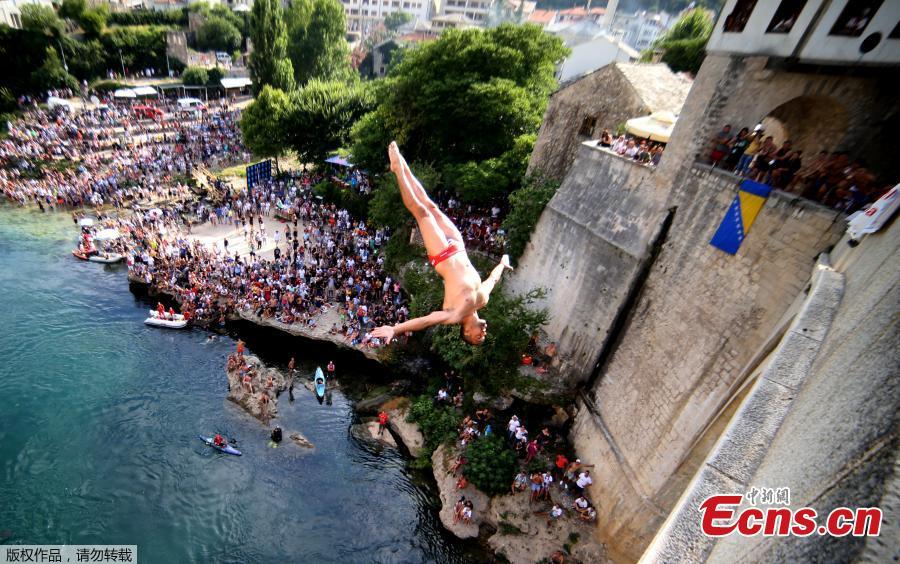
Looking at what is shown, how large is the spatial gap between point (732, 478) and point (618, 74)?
16909 mm

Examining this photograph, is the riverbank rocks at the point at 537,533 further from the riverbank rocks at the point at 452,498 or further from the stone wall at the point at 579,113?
the stone wall at the point at 579,113

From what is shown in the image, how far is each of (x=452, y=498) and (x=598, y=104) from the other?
15.7m

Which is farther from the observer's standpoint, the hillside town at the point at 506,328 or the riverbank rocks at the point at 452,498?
the riverbank rocks at the point at 452,498

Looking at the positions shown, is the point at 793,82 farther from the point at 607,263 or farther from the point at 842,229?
the point at 607,263

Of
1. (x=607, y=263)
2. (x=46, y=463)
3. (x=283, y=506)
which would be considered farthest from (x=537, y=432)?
(x=46, y=463)

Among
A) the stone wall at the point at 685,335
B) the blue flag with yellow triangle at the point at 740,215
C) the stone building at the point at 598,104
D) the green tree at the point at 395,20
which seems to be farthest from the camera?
the green tree at the point at 395,20

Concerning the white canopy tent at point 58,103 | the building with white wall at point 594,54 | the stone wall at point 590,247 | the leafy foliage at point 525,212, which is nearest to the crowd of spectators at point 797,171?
the stone wall at point 590,247

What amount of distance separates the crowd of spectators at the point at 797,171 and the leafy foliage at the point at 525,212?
6.46 m

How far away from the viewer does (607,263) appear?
1377cm

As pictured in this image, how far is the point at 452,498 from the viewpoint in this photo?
13812mm

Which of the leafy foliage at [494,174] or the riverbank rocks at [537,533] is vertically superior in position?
the leafy foliage at [494,174]

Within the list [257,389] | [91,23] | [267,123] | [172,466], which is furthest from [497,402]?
[91,23]

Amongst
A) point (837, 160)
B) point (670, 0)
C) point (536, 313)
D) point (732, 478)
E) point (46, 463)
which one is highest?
point (670, 0)

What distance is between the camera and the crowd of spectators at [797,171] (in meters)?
8.35
